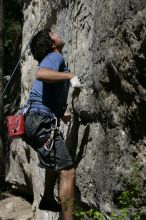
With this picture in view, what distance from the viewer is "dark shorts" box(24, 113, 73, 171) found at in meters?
5.59

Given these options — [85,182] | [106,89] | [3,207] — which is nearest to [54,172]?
[85,182]

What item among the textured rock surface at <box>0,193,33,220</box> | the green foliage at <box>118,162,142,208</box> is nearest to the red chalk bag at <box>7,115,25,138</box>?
the green foliage at <box>118,162,142,208</box>

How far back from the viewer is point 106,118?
517cm

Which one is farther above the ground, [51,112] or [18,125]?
[51,112]

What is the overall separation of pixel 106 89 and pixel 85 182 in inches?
42.9

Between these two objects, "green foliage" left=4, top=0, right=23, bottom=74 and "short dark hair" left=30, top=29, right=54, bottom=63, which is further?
"green foliage" left=4, top=0, right=23, bottom=74

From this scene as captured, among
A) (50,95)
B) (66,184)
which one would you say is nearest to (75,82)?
(50,95)

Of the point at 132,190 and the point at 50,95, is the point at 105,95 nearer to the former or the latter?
the point at 50,95

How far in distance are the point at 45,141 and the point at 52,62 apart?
31.2 inches

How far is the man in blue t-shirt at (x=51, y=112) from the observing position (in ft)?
18.0

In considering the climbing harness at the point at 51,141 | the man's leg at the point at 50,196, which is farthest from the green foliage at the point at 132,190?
the man's leg at the point at 50,196

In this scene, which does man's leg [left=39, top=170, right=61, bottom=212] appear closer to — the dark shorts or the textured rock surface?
the dark shorts

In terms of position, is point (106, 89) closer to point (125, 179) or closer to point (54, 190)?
point (125, 179)

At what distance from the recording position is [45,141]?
5656mm
